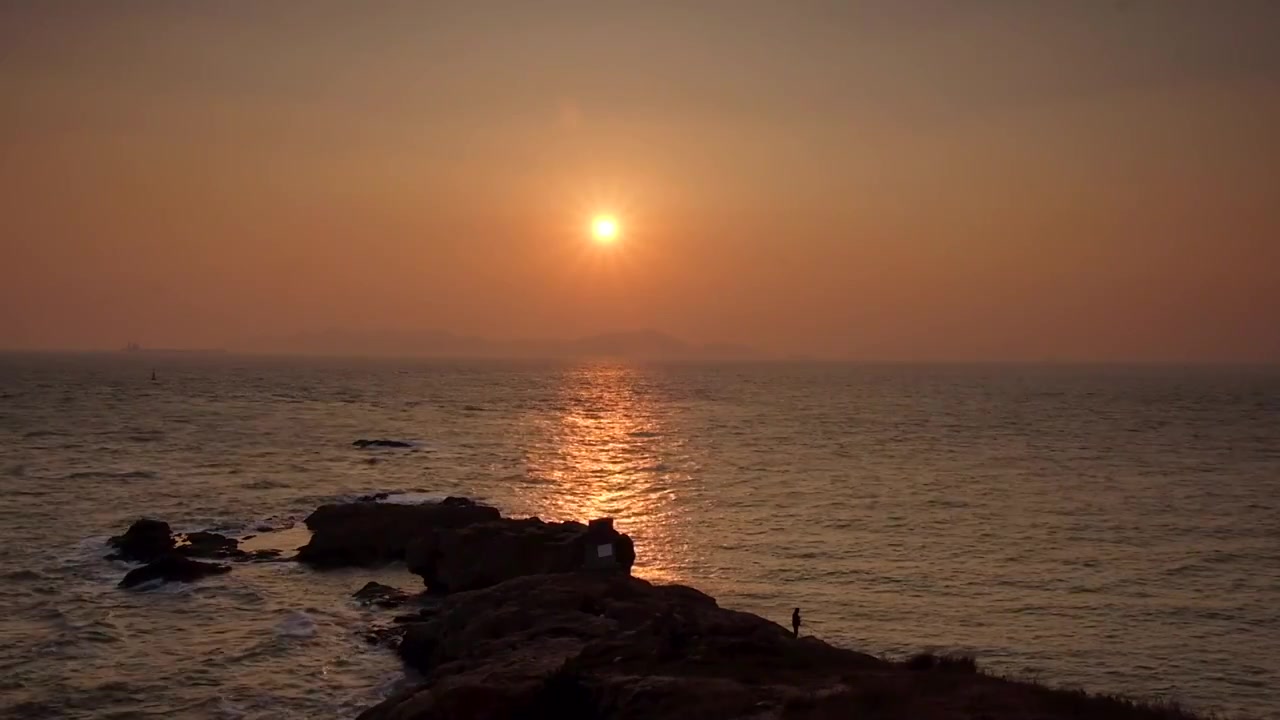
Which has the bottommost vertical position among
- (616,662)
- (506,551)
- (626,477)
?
(626,477)

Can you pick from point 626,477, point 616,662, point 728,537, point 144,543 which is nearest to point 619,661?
point 616,662

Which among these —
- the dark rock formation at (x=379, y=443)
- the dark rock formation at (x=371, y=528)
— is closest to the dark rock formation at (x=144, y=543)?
the dark rock formation at (x=371, y=528)

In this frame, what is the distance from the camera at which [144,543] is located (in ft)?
137

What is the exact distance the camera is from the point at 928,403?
18112 centimetres

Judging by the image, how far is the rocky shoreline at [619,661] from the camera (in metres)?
16.5

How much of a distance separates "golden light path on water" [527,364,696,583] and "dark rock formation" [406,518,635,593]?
7827 mm

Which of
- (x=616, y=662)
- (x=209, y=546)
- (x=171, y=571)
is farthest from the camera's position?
(x=209, y=546)

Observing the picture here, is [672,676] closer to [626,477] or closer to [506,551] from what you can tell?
[506,551]

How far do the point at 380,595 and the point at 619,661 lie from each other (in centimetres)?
2020

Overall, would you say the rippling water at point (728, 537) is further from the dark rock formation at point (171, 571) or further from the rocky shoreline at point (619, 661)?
the rocky shoreline at point (619, 661)

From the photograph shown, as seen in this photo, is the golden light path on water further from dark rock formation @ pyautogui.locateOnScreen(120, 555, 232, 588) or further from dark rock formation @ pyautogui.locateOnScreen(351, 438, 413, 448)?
dark rock formation @ pyautogui.locateOnScreen(120, 555, 232, 588)

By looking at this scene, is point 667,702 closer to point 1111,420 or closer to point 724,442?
point 724,442

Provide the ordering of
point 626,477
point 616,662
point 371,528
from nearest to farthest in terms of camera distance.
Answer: point 616,662
point 371,528
point 626,477

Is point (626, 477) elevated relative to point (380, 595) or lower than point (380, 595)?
lower
